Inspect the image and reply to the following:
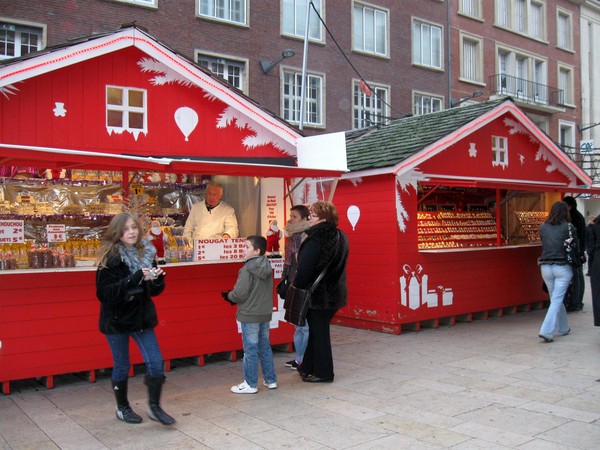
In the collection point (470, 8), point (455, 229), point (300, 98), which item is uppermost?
point (470, 8)

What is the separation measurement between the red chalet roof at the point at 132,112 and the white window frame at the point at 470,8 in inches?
814

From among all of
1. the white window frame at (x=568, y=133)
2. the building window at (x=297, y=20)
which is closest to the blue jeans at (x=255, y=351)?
the building window at (x=297, y=20)

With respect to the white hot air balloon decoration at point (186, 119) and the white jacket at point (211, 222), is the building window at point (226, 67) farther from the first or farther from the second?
the white hot air balloon decoration at point (186, 119)

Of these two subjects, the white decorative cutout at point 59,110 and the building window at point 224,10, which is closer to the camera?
the white decorative cutout at point 59,110

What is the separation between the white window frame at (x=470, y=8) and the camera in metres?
26.0

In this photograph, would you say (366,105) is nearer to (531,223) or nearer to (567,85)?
(531,223)

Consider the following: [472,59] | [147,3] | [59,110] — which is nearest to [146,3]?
[147,3]

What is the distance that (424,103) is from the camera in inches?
966

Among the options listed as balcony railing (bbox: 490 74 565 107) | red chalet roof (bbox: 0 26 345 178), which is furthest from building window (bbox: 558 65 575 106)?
red chalet roof (bbox: 0 26 345 178)

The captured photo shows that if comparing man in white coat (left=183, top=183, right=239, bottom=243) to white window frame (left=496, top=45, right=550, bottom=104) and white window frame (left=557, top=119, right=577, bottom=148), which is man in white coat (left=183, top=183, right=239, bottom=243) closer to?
white window frame (left=496, top=45, right=550, bottom=104)

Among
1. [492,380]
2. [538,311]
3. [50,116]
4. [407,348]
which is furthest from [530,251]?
[50,116]

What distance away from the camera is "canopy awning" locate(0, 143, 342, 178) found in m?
5.25

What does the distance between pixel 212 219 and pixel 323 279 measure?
2354 mm

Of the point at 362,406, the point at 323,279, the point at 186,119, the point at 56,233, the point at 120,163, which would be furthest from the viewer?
the point at 186,119
